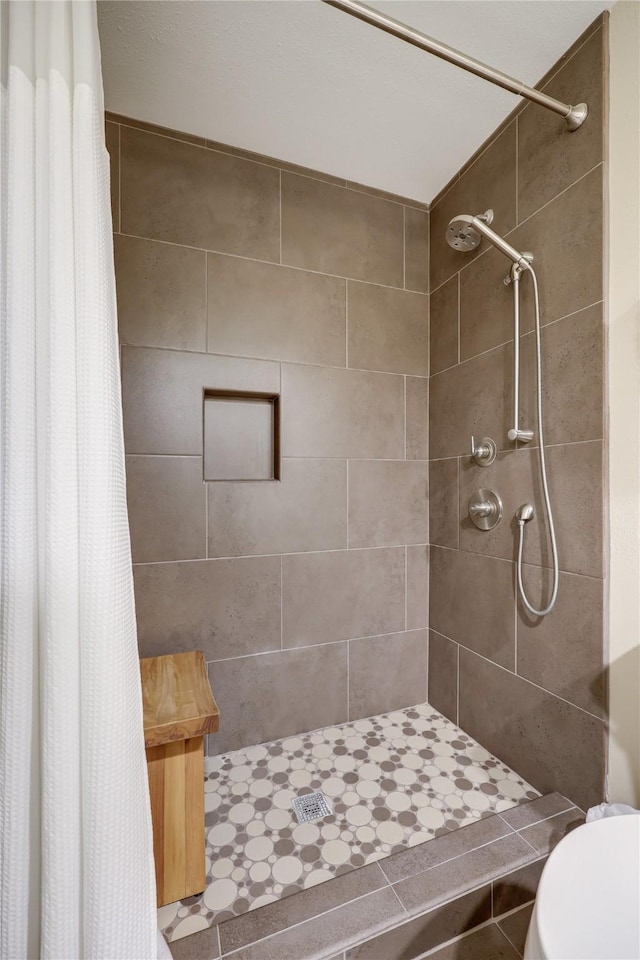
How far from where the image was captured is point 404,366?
1.82 m

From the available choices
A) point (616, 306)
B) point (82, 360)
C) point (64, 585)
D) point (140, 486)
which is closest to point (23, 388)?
point (82, 360)

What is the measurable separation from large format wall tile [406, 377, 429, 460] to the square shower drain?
1.28 meters

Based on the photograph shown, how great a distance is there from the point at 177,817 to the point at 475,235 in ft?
6.29

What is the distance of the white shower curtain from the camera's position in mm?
671

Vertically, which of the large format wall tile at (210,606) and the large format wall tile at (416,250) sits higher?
the large format wall tile at (416,250)

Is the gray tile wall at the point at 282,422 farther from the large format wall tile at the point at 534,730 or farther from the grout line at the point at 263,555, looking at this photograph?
the large format wall tile at the point at 534,730

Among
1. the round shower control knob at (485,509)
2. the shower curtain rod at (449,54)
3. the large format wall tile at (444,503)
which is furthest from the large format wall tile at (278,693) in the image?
the shower curtain rod at (449,54)

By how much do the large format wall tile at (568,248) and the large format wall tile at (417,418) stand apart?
0.55m

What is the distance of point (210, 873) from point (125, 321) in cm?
165

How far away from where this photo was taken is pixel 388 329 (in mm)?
1792

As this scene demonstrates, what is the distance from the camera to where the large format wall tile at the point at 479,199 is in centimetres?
144

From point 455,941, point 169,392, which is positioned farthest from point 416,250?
point 455,941

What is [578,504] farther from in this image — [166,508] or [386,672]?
Result: [166,508]

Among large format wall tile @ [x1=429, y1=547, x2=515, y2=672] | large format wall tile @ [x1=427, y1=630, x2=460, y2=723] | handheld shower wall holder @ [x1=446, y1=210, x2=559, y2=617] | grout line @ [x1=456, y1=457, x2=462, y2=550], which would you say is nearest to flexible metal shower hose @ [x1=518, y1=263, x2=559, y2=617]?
handheld shower wall holder @ [x1=446, y1=210, x2=559, y2=617]
